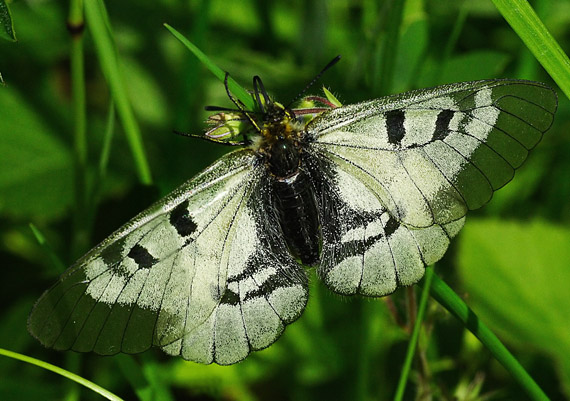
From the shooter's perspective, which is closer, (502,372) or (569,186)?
(502,372)

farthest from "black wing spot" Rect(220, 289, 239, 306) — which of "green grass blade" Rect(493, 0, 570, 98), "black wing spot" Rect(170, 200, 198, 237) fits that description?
"green grass blade" Rect(493, 0, 570, 98)

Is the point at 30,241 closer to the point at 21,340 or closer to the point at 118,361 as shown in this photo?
the point at 21,340

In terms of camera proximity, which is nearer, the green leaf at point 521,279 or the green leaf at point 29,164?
the green leaf at point 521,279

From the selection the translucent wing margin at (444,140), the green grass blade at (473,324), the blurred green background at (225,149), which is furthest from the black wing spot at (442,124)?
the blurred green background at (225,149)

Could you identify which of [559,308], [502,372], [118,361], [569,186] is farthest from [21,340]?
[569,186]

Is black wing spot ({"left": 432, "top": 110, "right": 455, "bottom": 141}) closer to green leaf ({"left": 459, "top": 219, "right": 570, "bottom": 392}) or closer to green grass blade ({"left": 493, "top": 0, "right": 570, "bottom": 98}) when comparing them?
green grass blade ({"left": 493, "top": 0, "right": 570, "bottom": 98})

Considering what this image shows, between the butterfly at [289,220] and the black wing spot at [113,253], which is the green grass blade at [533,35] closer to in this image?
the butterfly at [289,220]
